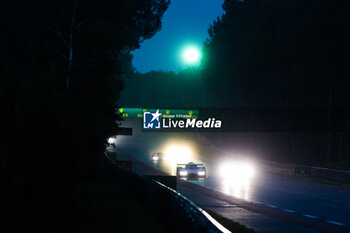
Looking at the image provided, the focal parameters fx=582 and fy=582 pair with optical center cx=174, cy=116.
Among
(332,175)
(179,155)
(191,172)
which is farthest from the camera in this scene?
(179,155)

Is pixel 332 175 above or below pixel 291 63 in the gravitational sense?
below

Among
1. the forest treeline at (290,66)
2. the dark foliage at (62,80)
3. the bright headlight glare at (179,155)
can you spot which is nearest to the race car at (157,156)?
the bright headlight glare at (179,155)

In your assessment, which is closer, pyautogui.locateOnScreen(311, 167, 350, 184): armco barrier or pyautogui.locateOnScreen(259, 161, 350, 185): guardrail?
pyautogui.locateOnScreen(311, 167, 350, 184): armco barrier

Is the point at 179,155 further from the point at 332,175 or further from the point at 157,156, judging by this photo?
the point at 332,175

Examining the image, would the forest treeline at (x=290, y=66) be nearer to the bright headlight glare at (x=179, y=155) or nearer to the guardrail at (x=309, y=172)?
the guardrail at (x=309, y=172)

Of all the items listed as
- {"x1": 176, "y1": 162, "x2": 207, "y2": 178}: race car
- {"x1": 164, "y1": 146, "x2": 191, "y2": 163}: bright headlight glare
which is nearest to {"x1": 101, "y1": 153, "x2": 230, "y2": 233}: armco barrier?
{"x1": 176, "y1": 162, "x2": 207, "y2": 178}: race car

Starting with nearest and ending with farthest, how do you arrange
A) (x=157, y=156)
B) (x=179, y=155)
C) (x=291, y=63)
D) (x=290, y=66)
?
(x=291, y=63)
(x=290, y=66)
(x=157, y=156)
(x=179, y=155)

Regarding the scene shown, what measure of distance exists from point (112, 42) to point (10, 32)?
5907 millimetres

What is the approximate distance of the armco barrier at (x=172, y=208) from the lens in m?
9.49

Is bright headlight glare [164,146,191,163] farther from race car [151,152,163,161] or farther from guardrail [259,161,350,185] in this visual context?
guardrail [259,161,350,185]

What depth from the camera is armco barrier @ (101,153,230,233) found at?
374 inches

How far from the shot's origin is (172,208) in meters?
14.1

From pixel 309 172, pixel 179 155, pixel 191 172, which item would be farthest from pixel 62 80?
pixel 179 155

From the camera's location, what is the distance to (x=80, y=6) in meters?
35.7
